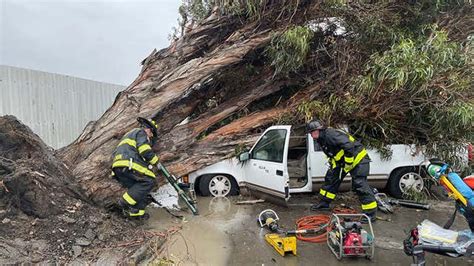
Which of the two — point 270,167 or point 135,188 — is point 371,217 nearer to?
point 270,167

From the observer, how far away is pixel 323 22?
23.4 feet

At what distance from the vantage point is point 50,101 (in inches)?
299

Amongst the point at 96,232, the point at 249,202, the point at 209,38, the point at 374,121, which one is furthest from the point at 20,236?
the point at 374,121

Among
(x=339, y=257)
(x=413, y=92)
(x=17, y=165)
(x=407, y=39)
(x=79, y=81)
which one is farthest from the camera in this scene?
(x=79, y=81)

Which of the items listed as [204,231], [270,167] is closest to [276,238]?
[204,231]

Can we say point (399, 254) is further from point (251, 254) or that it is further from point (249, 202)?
point (249, 202)

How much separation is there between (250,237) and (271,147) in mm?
1722

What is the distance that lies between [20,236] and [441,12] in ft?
26.5

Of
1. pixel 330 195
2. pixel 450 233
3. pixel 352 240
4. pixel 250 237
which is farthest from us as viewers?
pixel 330 195

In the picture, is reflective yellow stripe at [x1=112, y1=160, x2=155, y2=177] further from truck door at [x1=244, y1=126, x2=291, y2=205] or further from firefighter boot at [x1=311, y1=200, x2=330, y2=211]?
firefighter boot at [x1=311, y1=200, x2=330, y2=211]

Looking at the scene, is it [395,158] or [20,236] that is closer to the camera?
[20,236]

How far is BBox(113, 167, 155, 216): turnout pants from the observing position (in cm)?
509

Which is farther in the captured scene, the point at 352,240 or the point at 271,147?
the point at 271,147

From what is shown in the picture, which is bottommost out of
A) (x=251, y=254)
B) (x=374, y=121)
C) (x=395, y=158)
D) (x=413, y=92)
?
(x=251, y=254)
